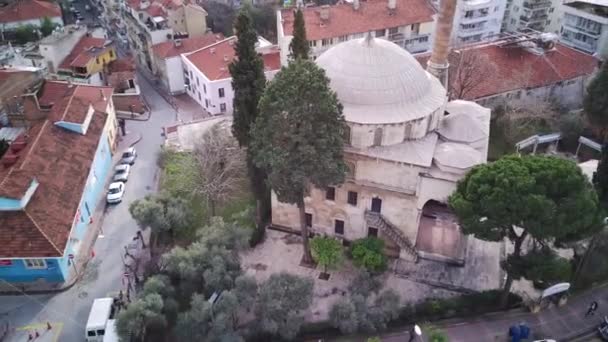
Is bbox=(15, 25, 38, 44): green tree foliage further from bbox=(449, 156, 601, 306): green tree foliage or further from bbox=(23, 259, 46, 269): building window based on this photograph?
bbox=(449, 156, 601, 306): green tree foliage

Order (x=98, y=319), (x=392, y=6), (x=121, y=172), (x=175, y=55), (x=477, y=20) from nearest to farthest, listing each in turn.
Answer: (x=98, y=319)
(x=121, y=172)
(x=392, y=6)
(x=175, y=55)
(x=477, y=20)

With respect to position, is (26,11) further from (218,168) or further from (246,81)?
(246,81)

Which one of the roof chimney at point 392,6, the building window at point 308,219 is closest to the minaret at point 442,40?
the building window at point 308,219

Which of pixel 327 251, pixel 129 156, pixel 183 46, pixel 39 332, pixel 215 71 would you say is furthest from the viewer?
pixel 183 46

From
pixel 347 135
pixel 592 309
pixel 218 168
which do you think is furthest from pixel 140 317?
pixel 592 309

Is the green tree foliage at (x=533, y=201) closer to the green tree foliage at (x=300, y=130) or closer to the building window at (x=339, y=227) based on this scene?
the green tree foliage at (x=300, y=130)

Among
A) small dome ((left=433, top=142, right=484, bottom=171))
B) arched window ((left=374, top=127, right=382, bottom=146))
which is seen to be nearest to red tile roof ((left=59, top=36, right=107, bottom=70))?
arched window ((left=374, top=127, right=382, bottom=146))
